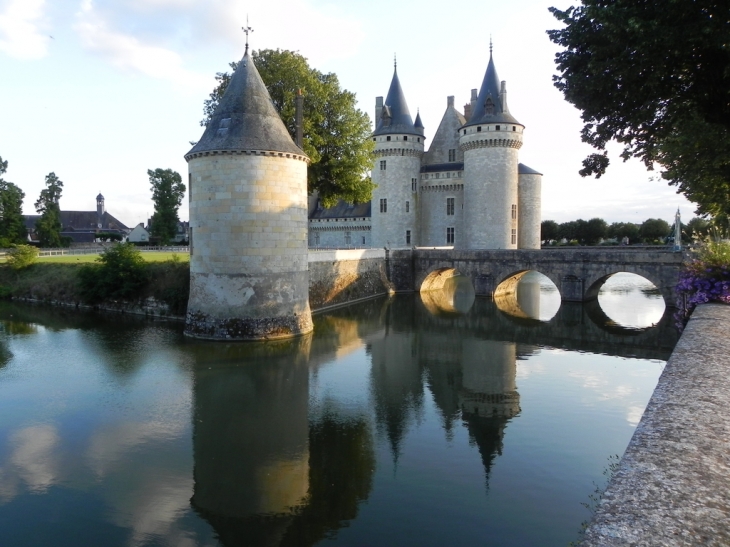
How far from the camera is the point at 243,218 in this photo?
14.8m

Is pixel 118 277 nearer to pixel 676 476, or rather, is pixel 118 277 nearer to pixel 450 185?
pixel 676 476

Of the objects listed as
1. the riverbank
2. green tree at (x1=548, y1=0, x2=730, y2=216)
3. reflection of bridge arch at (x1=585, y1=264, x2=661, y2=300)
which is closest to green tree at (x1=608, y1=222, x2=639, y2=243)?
reflection of bridge arch at (x1=585, y1=264, x2=661, y2=300)

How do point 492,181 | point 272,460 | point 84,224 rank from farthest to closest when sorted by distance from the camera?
1. point 84,224
2. point 492,181
3. point 272,460

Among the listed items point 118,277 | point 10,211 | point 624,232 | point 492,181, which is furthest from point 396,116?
point 624,232

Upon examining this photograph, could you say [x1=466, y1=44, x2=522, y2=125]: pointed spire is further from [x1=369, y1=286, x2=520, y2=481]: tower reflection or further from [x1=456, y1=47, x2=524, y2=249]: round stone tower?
[x1=369, y1=286, x2=520, y2=481]: tower reflection

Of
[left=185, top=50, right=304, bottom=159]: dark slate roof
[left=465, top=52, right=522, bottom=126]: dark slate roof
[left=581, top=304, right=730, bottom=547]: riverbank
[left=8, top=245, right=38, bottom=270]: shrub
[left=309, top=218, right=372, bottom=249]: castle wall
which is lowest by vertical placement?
[left=581, top=304, right=730, bottom=547]: riverbank

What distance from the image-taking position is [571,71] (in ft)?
36.3

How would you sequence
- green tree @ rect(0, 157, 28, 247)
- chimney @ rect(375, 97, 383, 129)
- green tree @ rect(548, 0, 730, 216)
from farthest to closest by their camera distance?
chimney @ rect(375, 97, 383, 129) → green tree @ rect(0, 157, 28, 247) → green tree @ rect(548, 0, 730, 216)

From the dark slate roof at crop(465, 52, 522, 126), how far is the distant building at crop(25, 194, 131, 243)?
4146 centimetres

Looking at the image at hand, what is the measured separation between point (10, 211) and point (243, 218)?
98.3 ft

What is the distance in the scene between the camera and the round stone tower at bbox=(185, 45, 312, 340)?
1473cm

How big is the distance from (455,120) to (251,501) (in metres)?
36.9

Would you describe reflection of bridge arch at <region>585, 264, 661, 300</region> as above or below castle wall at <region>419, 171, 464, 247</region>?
below

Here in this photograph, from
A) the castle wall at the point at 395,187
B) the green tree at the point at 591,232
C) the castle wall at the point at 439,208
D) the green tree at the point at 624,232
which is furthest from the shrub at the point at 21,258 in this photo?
the green tree at the point at 624,232
